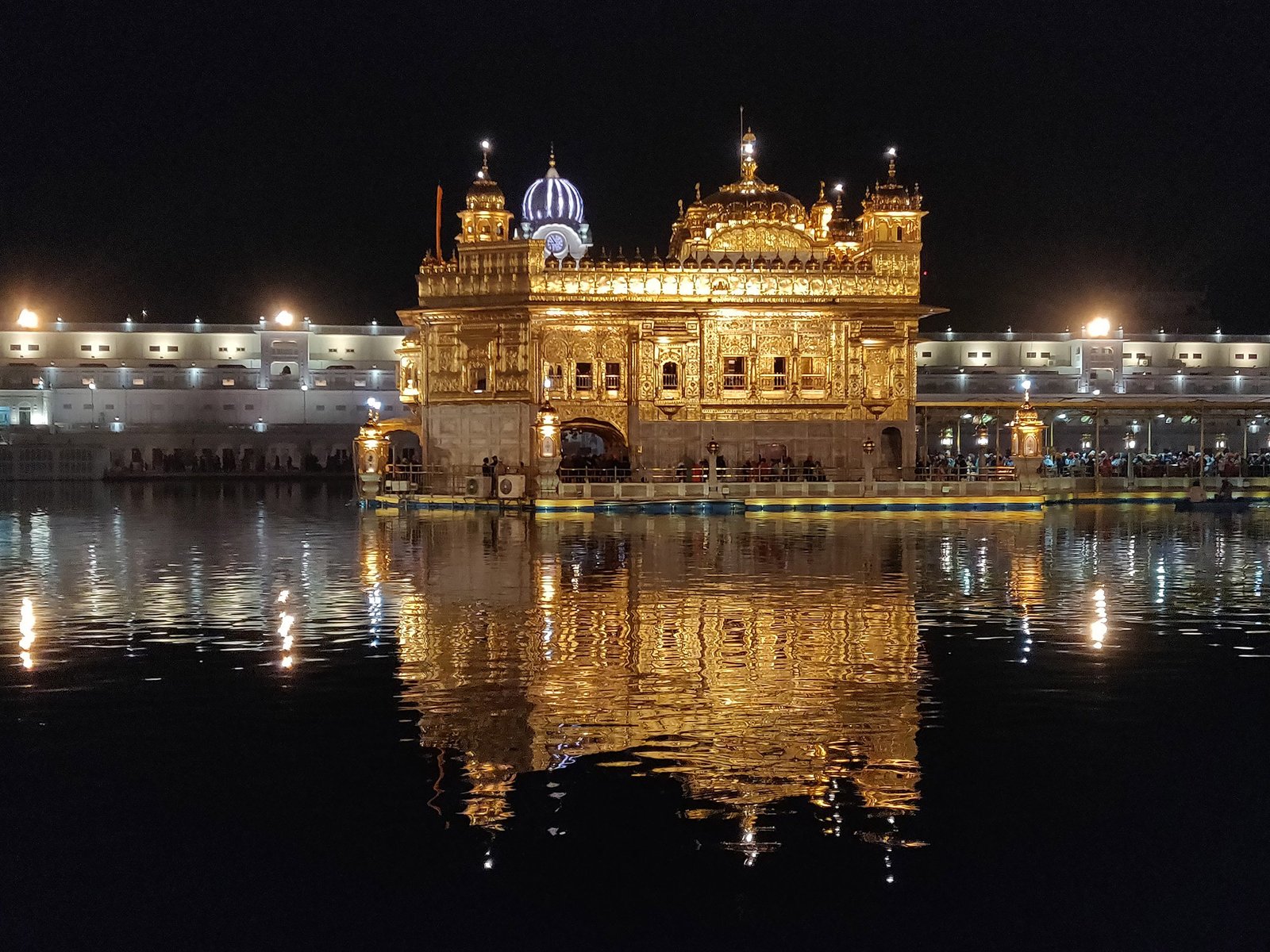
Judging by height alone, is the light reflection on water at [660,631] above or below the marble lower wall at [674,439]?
below

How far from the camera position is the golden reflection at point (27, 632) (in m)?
17.1

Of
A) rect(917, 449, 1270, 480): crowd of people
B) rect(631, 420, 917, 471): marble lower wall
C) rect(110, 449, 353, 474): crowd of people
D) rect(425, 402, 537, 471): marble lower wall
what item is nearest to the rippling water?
rect(425, 402, 537, 471): marble lower wall

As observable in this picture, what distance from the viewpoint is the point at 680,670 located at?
53.0 feet

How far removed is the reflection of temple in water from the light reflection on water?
5 cm

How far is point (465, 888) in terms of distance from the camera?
9477 mm

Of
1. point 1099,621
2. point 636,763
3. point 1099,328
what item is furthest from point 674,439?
point 1099,328

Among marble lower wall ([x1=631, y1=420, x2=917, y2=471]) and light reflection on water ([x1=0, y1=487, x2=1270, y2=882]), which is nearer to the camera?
light reflection on water ([x1=0, y1=487, x2=1270, y2=882])

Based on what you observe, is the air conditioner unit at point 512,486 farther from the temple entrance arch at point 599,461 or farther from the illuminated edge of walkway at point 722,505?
the temple entrance arch at point 599,461

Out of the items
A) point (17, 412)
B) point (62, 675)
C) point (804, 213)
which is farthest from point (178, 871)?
point (17, 412)

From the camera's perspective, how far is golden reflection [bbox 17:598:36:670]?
17078mm

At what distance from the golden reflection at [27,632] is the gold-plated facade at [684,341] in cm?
2770

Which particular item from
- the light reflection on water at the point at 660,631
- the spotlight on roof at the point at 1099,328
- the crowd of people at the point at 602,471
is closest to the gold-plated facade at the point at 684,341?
the crowd of people at the point at 602,471

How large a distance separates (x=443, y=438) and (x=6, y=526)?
48.1 ft

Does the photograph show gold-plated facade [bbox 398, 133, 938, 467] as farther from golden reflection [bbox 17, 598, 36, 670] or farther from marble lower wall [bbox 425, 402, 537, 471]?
golden reflection [bbox 17, 598, 36, 670]
